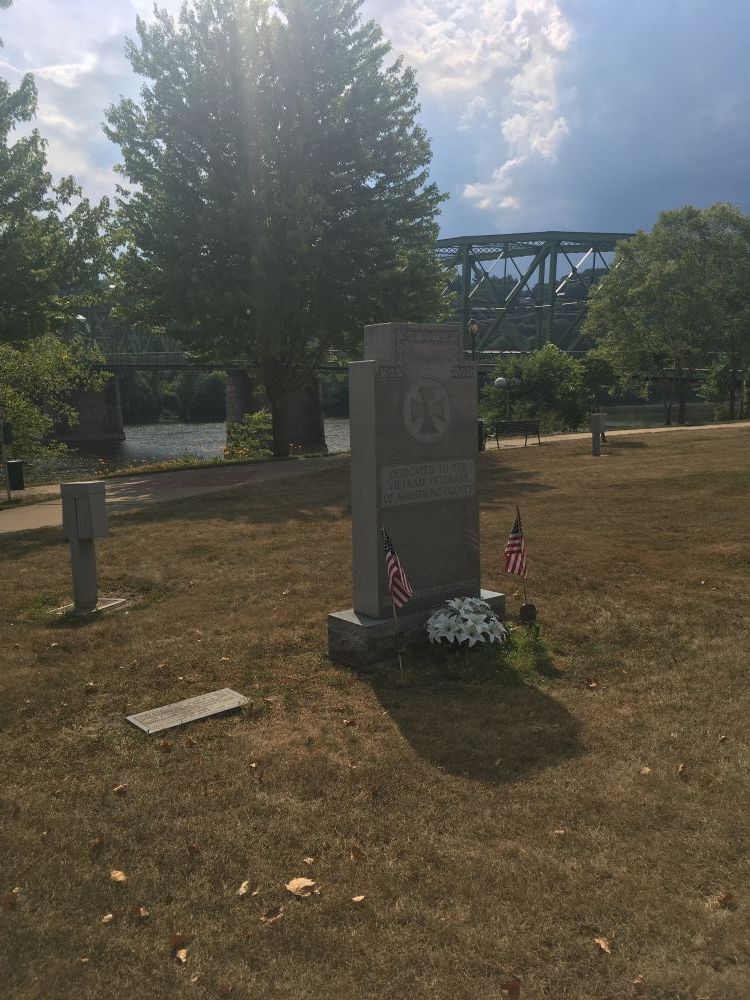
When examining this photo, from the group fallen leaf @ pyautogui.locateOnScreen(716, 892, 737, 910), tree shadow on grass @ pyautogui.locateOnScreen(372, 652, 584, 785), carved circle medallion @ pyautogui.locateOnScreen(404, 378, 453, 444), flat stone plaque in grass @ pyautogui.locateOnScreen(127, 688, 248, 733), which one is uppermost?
carved circle medallion @ pyautogui.locateOnScreen(404, 378, 453, 444)

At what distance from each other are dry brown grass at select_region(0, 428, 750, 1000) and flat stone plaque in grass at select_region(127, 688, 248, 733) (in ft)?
0.55

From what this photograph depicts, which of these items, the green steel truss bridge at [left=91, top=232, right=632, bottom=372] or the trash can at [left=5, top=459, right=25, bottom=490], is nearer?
the trash can at [left=5, top=459, right=25, bottom=490]

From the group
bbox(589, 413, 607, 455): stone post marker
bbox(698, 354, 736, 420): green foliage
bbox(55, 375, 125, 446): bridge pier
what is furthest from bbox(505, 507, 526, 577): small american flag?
bbox(55, 375, 125, 446): bridge pier

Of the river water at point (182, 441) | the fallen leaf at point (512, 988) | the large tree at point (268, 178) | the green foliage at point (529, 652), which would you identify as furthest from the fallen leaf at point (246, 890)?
the river water at point (182, 441)

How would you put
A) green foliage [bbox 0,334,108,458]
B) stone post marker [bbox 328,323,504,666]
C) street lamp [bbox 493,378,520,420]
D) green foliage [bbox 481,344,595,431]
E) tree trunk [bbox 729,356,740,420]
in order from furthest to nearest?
tree trunk [bbox 729,356,740,420]
green foliage [bbox 481,344,595,431]
street lamp [bbox 493,378,520,420]
green foliage [bbox 0,334,108,458]
stone post marker [bbox 328,323,504,666]

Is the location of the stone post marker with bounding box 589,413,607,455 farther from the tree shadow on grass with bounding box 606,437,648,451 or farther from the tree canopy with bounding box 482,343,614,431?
the tree canopy with bounding box 482,343,614,431

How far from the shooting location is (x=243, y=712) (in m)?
5.52

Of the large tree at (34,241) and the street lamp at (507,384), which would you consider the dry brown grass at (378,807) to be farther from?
the street lamp at (507,384)

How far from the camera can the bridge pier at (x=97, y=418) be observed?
65.6 m

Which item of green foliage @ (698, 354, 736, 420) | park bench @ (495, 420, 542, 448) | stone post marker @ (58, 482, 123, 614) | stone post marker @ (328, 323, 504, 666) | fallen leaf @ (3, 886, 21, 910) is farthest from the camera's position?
green foliage @ (698, 354, 736, 420)

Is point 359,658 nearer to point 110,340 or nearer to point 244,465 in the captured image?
point 244,465

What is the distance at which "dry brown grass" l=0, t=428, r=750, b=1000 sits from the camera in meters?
3.12

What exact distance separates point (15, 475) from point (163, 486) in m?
3.43

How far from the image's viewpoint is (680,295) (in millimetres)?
41156
